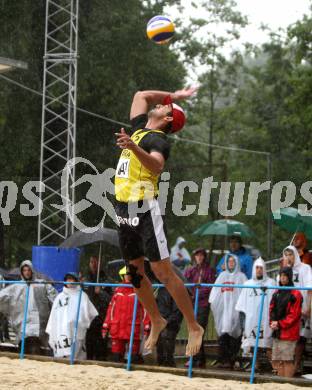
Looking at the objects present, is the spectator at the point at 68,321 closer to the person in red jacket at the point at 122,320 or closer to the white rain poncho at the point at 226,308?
the person in red jacket at the point at 122,320

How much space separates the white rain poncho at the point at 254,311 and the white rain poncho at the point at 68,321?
204cm

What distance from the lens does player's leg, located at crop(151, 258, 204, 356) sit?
6898 millimetres

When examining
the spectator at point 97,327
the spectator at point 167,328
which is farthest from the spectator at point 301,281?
the spectator at point 97,327

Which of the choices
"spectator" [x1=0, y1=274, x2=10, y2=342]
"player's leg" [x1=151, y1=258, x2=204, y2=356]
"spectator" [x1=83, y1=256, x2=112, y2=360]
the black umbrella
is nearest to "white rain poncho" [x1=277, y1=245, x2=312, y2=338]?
"spectator" [x1=83, y1=256, x2=112, y2=360]

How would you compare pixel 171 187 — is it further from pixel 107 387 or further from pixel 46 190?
pixel 107 387

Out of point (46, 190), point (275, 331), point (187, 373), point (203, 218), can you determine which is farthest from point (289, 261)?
point (203, 218)

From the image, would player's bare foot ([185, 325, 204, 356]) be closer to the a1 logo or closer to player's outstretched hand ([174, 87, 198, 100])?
the a1 logo

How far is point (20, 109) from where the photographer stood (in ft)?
81.0

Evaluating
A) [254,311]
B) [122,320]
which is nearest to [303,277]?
[254,311]

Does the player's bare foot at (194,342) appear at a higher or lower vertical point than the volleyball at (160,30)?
lower

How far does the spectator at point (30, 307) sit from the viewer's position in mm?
12609

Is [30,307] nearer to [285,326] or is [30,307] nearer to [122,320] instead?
[122,320]

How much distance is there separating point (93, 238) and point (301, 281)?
3917 mm

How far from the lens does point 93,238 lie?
545 inches
